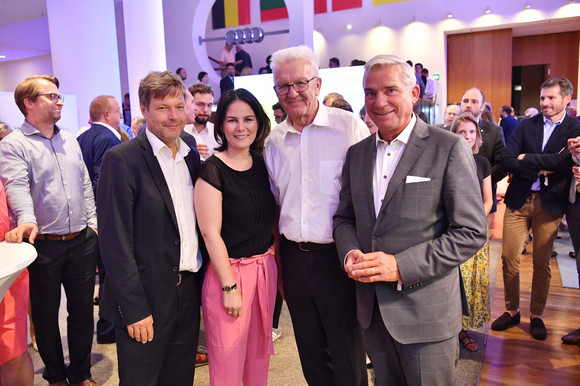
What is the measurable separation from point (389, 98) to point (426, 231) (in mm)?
521

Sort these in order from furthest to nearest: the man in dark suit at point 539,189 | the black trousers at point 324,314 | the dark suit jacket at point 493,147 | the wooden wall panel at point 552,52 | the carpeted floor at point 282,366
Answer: the wooden wall panel at point 552,52 → the dark suit jacket at point 493,147 → the man in dark suit at point 539,189 → the carpeted floor at point 282,366 → the black trousers at point 324,314

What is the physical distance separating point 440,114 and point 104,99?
1097cm

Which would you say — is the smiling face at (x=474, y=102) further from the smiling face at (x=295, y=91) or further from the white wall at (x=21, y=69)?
the white wall at (x=21, y=69)

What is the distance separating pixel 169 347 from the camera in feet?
6.40

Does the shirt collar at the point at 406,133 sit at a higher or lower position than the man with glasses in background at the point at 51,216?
higher

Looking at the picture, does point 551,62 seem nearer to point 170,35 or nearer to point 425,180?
point 170,35

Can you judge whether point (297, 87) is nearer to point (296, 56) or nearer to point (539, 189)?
point (296, 56)

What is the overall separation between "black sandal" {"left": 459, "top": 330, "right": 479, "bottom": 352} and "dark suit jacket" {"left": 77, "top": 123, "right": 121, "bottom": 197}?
10.2ft

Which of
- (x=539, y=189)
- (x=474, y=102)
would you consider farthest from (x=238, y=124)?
(x=474, y=102)

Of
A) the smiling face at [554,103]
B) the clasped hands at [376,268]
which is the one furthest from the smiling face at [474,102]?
the clasped hands at [376,268]

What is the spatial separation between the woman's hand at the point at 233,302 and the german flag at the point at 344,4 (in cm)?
1435

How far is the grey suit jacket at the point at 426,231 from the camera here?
153cm

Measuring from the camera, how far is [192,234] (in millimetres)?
1919

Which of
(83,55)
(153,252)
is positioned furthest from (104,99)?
(83,55)
